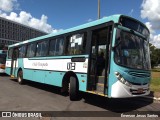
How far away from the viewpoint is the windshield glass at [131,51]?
25.0 feet

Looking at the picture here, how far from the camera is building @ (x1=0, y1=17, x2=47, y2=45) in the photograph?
136m

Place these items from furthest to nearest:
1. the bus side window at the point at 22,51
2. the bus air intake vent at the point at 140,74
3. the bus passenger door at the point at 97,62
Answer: the bus side window at the point at 22,51 < the bus passenger door at the point at 97,62 < the bus air intake vent at the point at 140,74

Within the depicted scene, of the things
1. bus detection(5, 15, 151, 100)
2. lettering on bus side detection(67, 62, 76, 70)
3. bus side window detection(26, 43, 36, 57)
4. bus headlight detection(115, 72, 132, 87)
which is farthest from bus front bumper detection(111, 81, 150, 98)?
bus side window detection(26, 43, 36, 57)

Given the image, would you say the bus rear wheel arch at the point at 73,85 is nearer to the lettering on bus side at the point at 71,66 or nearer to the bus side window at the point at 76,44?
the lettering on bus side at the point at 71,66

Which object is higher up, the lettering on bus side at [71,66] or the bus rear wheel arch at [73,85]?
the lettering on bus side at [71,66]

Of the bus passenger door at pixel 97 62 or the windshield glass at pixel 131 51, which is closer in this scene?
the windshield glass at pixel 131 51

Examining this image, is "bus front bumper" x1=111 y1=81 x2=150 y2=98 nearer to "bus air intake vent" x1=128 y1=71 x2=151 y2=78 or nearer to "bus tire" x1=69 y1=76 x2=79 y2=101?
"bus air intake vent" x1=128 y1=71 x2=151 y2=78

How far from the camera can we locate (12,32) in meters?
144

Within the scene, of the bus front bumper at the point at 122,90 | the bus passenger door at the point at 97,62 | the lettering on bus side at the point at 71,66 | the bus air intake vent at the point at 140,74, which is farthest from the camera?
the lettering on bus side at the point at 71,66

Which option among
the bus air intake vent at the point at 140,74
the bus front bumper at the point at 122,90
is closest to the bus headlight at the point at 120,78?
the bus front bumper at the point at 122,90

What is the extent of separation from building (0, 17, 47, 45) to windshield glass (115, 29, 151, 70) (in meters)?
128

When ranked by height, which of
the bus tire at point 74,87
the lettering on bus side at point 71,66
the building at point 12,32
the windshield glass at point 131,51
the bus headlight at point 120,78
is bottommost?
the bus tire at point 74,87

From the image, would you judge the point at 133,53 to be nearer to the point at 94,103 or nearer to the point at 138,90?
the point at 138,90

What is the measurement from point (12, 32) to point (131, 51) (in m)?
145
